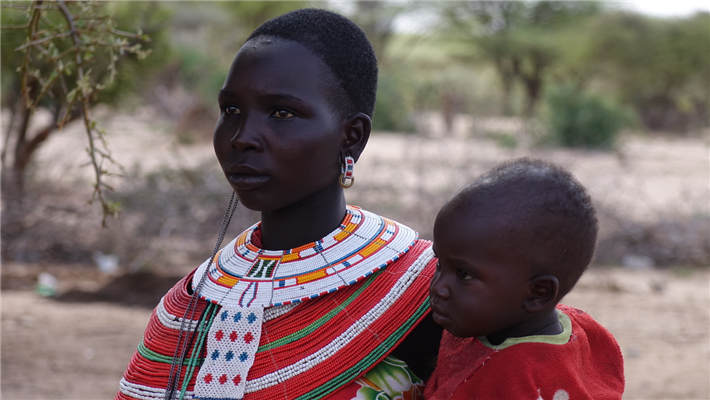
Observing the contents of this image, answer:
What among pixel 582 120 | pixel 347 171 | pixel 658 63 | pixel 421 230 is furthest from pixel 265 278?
pixel 658 63

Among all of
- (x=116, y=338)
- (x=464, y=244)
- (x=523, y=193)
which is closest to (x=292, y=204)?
(x=464, y=244)

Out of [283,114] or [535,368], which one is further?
[283,114]

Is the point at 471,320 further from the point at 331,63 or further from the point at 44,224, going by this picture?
the point at 44,224

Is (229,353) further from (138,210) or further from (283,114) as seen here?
(138,210)

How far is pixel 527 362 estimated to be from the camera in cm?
138

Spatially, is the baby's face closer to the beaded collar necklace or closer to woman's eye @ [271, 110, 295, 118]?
the beaded collar necklace

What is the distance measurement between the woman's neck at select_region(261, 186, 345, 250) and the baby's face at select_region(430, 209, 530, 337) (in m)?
0.37

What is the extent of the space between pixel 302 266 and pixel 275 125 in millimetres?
361

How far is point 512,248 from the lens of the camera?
1.37 metres

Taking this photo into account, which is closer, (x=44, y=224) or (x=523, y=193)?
(x=523, y=193)

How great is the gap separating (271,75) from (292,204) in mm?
331

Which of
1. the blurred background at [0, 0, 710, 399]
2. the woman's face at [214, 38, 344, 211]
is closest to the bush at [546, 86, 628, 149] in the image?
the blurred background at [0, 0, 710, 399]

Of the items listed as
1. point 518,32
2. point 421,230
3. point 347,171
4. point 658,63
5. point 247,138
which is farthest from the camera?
point 518,32

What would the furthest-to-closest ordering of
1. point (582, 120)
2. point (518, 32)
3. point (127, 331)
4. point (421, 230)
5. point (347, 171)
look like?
point (518, 32) → point (582, 120) → point (421, 230) → point (127, 331) → point (347, 171)
